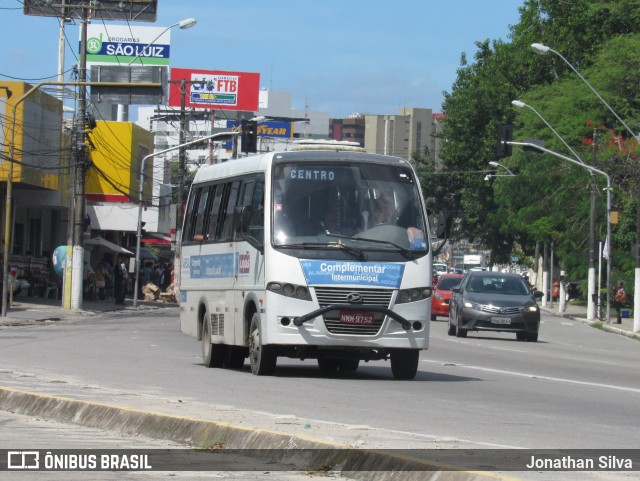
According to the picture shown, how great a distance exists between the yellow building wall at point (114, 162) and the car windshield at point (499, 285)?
1329 inches

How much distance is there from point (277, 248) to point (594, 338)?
24.6 m

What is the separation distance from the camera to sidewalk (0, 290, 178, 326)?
38781 mm

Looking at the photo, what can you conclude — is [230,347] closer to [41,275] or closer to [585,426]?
[585,426]

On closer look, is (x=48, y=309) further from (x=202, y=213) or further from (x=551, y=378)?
(x=551, y=378)

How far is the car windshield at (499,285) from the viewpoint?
3506cm

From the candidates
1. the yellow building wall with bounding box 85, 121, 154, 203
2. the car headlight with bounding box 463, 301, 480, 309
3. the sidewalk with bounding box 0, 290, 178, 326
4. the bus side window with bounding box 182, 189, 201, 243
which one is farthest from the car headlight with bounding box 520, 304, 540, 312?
the yellow building wall with bounding box 85, 121, 154, 203

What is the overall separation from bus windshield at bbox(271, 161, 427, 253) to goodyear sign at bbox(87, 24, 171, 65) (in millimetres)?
83381

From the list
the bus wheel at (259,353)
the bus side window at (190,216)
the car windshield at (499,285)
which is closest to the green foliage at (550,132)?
the car windshield at (499,285)

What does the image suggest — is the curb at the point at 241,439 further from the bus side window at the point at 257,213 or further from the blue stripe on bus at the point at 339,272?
the bus side window at the point at 257,213

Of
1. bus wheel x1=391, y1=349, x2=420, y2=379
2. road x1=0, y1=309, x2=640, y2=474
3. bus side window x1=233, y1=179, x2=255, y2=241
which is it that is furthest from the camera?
bus side window x1=233, y1=179, x2=255, y2=241

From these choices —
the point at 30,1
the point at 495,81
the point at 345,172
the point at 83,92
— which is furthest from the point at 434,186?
the point at 345,172

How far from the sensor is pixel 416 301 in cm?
1783

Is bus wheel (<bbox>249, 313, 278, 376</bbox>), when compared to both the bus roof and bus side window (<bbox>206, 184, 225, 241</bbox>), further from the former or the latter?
bus side window (<bbox>206, 184, 225, 241</bbox>)

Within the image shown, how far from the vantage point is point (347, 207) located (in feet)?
58.8
